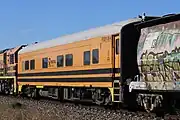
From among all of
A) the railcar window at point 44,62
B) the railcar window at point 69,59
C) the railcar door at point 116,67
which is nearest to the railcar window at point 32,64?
the railcar window at point 44,62

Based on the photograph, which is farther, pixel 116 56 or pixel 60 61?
pixel 60 61

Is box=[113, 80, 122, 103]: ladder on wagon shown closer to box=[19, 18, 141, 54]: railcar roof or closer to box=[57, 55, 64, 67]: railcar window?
box=[19, 18, 141, 54]: railcar roof

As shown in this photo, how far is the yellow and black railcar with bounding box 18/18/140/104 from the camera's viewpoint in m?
17.9

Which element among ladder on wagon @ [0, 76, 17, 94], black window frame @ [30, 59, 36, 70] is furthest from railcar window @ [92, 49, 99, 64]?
ladder on wagon @ [0, 76, 17, 94]

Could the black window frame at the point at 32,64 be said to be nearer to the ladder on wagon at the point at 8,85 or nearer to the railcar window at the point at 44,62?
the railcar window at the point at 44,62

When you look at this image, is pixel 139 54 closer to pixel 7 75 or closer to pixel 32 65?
pixel 32 65

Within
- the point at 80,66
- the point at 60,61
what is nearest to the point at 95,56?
the point at 80,66

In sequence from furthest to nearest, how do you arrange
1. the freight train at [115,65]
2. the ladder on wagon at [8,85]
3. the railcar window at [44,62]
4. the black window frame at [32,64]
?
the ladder on wagon at [8,85] < the black window frame at [32,64] < the railcar window at [44,62] < the freight train at [115,65]

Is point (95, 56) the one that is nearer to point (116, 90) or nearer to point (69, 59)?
point (116, 90)

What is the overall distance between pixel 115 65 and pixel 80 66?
3.43 meters

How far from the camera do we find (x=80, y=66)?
20.9m

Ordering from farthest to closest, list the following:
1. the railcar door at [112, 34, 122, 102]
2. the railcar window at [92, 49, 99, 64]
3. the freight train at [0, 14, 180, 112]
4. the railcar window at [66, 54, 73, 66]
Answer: the railcar window at [66, 54, 73, 66] → the railcar window at [92, 49, 99, 64] → the railcar door at [112, 34, 122, 102] → the freight train at [0, 14, 180, 112]

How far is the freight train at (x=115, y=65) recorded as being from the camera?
14297 millimetres

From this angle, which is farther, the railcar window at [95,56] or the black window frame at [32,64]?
the black window frame at [32,64]
